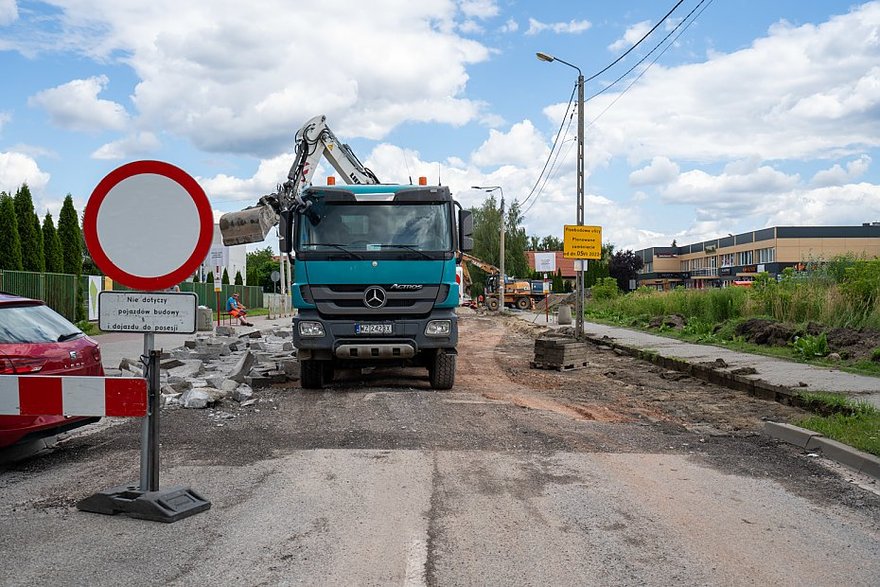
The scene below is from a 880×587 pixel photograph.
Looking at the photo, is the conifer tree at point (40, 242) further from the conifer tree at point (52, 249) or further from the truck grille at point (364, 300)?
the truck grille at point (364, 300)

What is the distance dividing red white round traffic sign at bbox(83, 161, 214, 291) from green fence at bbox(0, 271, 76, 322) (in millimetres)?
17869

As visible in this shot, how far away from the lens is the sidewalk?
10.8 m

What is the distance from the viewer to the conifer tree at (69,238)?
1090 inches

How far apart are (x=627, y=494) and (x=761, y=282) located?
18292mm

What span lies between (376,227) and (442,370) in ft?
7.56

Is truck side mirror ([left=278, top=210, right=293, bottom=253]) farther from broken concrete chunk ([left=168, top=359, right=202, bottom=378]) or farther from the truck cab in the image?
broken concrete chunk ([left=168, top=359, right=202, bottom=378])

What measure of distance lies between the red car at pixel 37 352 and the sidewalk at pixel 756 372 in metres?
8.67

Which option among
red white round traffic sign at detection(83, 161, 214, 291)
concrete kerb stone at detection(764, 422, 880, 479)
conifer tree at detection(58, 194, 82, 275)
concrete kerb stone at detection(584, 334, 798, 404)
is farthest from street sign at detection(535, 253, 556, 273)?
red white round traffic sign at detection(83, 161, 214, 291)

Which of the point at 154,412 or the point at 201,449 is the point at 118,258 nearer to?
the point at 154,412

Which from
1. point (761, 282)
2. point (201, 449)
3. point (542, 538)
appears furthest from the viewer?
point (761, 282)

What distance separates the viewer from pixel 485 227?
273ft

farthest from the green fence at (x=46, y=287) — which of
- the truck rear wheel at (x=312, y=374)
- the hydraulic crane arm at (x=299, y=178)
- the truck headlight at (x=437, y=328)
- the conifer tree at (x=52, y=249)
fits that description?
the truck headlight at (x=437, y=328)

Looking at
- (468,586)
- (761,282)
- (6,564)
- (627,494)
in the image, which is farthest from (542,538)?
(761,282)

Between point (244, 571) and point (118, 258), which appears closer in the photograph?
point (244, 571)
